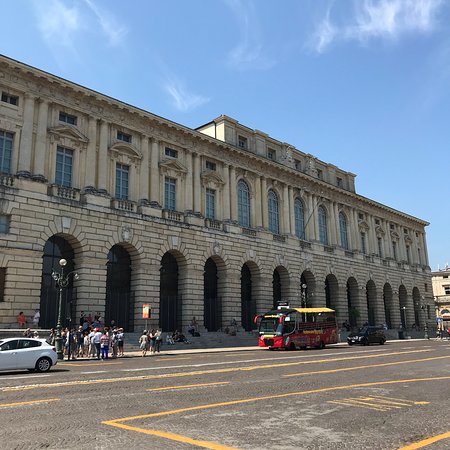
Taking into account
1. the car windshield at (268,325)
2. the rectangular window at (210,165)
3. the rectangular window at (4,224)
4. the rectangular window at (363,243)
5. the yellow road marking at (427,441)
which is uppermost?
the rectangular window at (210,165)

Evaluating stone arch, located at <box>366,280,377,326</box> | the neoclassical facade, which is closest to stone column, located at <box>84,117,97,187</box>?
the neoclassical facade

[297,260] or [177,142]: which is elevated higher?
[177,142]

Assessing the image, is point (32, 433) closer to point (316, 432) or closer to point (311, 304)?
point (316, 432)

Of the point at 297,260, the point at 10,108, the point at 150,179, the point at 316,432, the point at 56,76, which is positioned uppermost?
the point at 56,76

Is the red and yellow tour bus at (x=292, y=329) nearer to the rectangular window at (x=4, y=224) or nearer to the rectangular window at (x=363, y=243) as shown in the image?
the rectangular window at (x=4, y=224)

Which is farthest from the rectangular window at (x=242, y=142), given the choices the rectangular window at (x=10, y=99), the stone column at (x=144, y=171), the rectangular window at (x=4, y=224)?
the rectangular window at (x=4, y=224)

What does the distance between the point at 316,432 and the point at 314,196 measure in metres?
48.7

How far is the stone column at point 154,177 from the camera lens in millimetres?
37594

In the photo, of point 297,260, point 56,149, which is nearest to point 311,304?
point 297,260

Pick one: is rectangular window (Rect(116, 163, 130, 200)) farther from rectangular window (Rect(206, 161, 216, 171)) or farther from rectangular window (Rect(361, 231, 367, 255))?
rectangular window (Rect(361, 231, 367, 255))

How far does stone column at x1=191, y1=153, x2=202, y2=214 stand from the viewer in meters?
40.8

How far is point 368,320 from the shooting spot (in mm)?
60594

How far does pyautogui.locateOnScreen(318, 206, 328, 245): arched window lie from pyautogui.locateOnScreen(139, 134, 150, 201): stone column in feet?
83.5

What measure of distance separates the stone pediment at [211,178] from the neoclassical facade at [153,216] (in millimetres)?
164
